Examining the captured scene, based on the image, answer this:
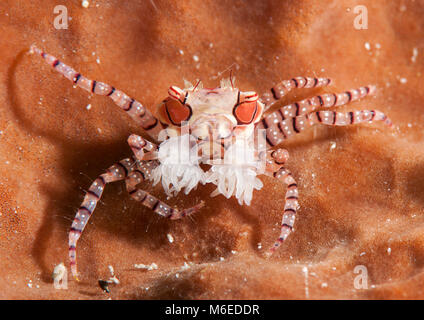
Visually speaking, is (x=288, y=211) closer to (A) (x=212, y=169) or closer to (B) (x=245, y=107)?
(A) (x=212, y=169)

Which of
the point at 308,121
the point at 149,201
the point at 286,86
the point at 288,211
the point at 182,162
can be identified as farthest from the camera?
the point at 286,86

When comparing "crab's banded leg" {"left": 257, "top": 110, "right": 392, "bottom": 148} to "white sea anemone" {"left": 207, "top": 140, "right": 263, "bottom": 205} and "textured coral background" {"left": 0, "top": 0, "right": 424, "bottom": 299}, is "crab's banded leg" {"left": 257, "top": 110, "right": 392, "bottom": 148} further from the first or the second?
"white sea anemone" {"left": 207, "top": 140, "right": 263, "bottom": 205}

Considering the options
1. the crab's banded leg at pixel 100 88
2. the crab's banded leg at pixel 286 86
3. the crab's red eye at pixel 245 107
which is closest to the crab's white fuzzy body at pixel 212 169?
the crab's red eye at pixel 245 107

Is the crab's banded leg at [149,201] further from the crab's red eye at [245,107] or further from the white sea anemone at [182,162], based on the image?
the crab's red eye at [245,107]

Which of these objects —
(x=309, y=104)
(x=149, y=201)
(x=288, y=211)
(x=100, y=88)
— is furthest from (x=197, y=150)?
(x=309, y=104)

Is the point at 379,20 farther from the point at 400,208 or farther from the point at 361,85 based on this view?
the point at 400,208

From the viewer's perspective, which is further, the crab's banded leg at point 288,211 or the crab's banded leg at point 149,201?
the crab's banded leg at point 149,201

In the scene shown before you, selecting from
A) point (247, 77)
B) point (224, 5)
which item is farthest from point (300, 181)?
point (224, 5)
